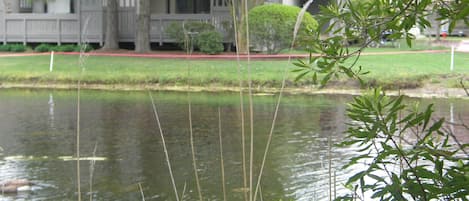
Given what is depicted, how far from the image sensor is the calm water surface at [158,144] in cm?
859

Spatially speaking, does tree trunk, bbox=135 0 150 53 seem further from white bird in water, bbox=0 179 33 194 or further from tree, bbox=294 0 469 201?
tree, bbox=294 0 469 201

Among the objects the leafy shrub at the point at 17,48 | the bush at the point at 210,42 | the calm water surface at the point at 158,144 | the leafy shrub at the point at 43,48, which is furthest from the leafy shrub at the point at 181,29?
the calm water surface at the point at 158,144

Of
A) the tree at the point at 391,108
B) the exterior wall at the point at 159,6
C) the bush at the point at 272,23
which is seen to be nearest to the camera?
the tree at the point at 391,108

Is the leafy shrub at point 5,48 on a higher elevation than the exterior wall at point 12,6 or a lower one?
lower

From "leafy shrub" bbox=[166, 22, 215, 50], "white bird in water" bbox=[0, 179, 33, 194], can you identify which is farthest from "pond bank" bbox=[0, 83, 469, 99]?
"white bird in water" bbox=[0, 179, 33, 194]

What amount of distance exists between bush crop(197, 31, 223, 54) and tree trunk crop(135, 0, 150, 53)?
235 centimetres

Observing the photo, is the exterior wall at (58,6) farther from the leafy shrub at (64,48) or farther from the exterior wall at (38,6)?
the leafy shrub at (64,48)

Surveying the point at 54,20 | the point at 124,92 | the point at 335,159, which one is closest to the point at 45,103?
the point at 124,92

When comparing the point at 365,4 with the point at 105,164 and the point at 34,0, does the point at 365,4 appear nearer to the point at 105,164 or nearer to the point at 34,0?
the point at 105,164

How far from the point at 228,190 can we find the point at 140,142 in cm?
357

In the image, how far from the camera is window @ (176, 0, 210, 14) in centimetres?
3140

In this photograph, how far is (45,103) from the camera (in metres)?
17.0

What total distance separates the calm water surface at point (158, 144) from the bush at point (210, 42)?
25.1ft

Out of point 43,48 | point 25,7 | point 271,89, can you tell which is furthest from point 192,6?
point 271,89
